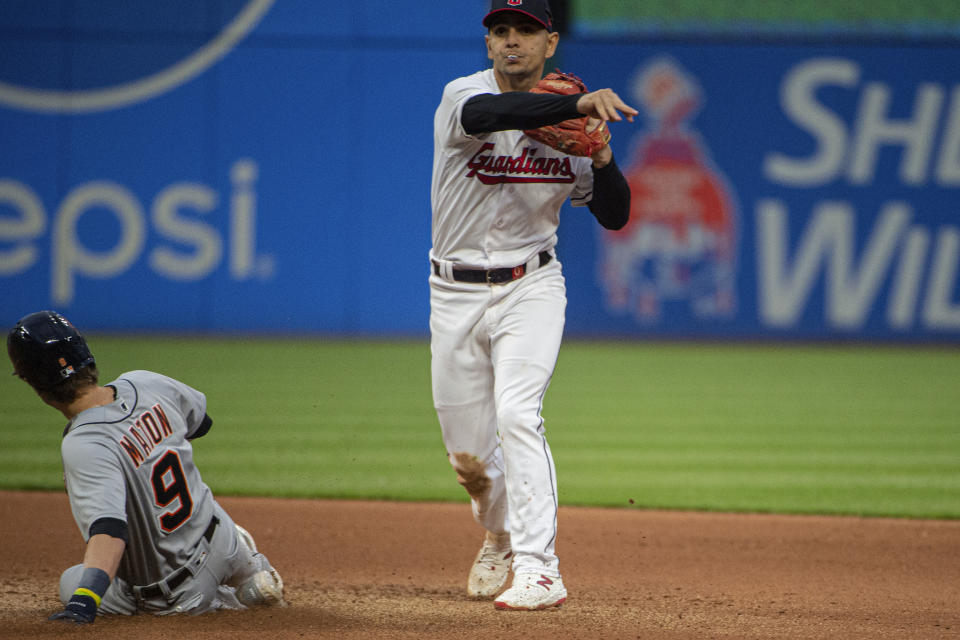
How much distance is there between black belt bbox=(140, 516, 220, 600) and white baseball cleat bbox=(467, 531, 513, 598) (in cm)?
101

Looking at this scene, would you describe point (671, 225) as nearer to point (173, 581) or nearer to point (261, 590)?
point (261, 590)

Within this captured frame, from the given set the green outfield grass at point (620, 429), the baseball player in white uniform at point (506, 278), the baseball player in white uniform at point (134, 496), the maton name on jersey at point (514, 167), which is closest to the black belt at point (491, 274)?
the baseball player in white uniform at point (506, 278)

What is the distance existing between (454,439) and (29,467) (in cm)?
402

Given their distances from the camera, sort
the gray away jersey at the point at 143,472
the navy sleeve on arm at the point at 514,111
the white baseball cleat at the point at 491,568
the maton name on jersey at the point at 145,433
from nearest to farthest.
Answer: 1. the gray away jersey at the point at 143,472
2. the maton name on jersey at the point at 145,433
3. the navy sleeve on arm at the point at 514,111
4. the white baseball cleat at the point at 491,568

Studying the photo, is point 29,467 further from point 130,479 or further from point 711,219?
point 711,219

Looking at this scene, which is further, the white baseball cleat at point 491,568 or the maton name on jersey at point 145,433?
the white baseball cleat at point 491,568

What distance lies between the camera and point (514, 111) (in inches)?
145

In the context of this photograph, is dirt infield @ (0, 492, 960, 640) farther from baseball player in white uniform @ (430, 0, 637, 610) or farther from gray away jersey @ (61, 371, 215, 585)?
baseball player in white uniform @ (430, 0, 637, 610)

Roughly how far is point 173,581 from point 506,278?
1465mm

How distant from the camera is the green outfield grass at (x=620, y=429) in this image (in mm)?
6965

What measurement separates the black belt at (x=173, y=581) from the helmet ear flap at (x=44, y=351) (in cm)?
71

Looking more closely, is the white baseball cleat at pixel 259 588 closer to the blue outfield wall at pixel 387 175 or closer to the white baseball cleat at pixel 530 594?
the white baseball cleat at pixel 530 594

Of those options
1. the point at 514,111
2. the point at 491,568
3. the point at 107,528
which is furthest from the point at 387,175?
the point at 107,528

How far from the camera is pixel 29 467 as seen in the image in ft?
23.5
